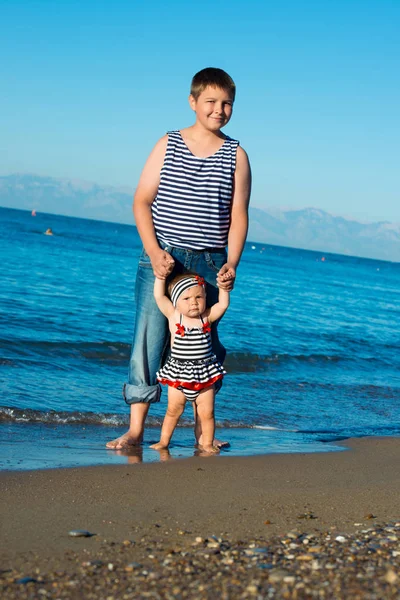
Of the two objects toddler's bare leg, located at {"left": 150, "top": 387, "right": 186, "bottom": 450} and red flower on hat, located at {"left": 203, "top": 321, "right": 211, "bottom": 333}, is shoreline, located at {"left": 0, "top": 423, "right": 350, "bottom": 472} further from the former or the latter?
red flower on hat, located at {"left": 203, "top": 321, "right": 211, "bottom": 333}

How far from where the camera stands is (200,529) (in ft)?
10.2

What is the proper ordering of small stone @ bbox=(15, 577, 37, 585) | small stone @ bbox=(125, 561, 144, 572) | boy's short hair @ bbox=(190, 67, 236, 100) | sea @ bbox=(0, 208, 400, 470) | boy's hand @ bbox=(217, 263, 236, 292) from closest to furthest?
small stone @ bbox=(15, 577, 37, 585), small stone @ bbox=(125, 561, 144, 572), boy's short hair @ bbox=(190, 67, 236, 100), boy's hand @ bbox=(217, 263, 236, 292), sea @ bbox=(0, 208, 400, 470)

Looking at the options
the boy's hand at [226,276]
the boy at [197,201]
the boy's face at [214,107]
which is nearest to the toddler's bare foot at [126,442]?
the boy at [197,201]

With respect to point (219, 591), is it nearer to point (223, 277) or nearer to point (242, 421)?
point (223, 277)

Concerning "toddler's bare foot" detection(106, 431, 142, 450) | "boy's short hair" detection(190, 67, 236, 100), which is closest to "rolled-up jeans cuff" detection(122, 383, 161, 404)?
"toddler's bare foot" detection(106, 431, 142, 450)

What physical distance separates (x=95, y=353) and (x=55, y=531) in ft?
20.4

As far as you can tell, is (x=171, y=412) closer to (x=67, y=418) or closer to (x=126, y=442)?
(x=126, y=442)

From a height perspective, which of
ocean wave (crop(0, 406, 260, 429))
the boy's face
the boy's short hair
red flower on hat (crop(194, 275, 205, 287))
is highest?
the boy's short hair

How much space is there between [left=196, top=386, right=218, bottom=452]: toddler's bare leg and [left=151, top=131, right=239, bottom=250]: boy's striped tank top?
0.94 meters

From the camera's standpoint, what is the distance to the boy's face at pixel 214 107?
14.5 feet

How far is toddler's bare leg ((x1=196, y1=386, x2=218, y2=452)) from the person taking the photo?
15.5 ft

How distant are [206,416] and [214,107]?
1.95 m

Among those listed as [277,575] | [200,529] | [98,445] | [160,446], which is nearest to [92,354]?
[98,445]

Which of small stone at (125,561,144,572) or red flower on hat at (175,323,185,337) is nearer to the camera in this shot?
small stone at (125,561,144,572)
